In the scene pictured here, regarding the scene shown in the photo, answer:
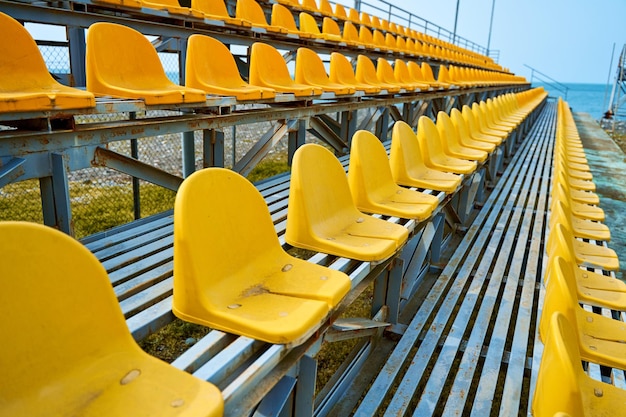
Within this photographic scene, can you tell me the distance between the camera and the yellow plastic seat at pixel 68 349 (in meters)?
0.89

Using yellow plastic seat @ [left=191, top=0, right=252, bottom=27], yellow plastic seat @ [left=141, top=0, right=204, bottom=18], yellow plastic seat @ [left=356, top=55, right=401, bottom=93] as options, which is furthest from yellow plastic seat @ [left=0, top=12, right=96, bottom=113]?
yellow plastic seat @ [left=356, top=55, right=401, bottom=93]

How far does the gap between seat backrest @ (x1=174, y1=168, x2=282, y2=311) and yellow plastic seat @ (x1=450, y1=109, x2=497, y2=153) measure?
129 inches

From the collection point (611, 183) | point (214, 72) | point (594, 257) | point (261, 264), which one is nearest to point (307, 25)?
point (214, 72)

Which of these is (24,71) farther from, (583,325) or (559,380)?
(583,325)

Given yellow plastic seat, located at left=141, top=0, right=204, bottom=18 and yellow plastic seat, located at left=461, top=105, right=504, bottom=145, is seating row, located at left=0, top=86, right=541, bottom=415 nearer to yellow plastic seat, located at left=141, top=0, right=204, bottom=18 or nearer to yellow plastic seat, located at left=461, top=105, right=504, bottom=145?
yellow plastic seat, located at left=141, top=0, right=204, bottom=18

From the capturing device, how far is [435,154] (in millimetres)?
3691

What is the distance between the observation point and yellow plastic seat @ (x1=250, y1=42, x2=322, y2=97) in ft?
11.5

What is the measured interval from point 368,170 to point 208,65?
1433 mm

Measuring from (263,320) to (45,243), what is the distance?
53 centimetres

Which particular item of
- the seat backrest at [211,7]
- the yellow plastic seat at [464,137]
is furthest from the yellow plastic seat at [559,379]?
the seat backrest at [211,7]

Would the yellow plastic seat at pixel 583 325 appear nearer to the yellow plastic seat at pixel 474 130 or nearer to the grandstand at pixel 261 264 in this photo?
the grandstand at pixel 261 264

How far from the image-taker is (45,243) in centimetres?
96

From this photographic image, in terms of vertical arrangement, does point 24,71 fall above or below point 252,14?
below

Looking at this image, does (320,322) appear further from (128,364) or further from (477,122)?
(477,122)
